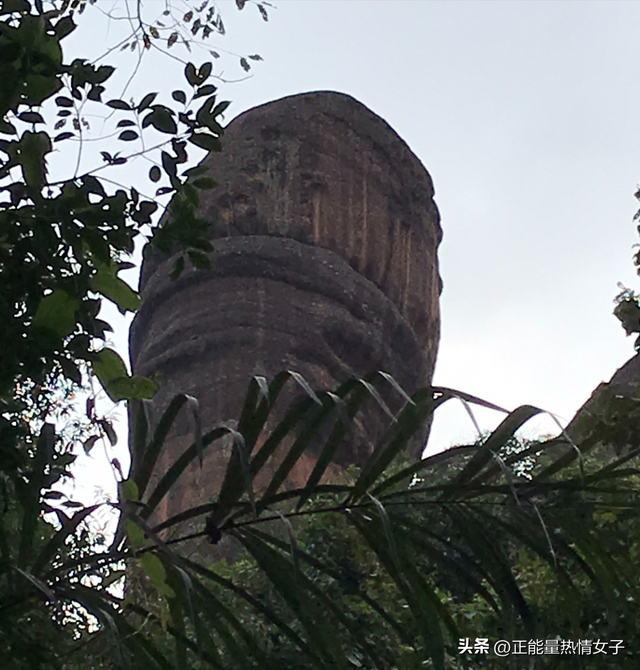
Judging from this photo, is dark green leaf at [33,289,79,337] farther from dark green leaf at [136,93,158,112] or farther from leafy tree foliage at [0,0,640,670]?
dark green leaf at [136,93,158,112]

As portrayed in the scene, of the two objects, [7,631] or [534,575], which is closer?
[7,631]

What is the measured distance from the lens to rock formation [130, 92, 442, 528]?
30.7 feet

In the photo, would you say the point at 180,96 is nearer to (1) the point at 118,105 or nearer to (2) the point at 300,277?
(1) the point at 118,105

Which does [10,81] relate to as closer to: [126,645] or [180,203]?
[180,203]

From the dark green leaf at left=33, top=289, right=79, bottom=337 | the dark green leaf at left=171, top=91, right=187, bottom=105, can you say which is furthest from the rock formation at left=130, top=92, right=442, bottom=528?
the dark green leaf at left=33, top=289, right=79, bottom=337

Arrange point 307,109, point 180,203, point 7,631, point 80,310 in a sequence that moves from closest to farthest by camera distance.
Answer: point 7,631
point 80,310
point 180,203
point 307,109

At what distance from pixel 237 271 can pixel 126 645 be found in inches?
310

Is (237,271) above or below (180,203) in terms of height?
above

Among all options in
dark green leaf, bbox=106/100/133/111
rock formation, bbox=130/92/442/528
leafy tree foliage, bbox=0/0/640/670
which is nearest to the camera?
leafy tree foliage, bbox=0/0/640/670

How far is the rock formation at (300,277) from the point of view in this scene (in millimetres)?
9359

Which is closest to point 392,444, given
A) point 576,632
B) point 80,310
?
point 576,632

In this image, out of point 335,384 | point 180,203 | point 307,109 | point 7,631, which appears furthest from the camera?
point 307,109

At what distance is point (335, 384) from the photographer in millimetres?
9453

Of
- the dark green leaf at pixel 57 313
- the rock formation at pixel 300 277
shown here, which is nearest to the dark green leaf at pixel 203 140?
the dark green leaf at pixel 57 313
